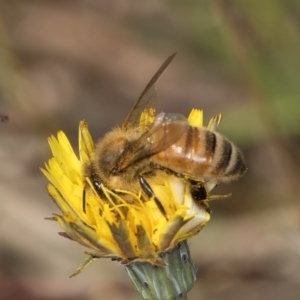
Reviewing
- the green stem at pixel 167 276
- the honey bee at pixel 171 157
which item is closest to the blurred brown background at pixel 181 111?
the honey bee at pixel 171 157

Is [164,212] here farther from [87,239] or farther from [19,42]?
[19,42]

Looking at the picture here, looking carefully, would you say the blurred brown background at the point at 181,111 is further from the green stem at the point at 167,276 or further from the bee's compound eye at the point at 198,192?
the green stem at the point at 167,276

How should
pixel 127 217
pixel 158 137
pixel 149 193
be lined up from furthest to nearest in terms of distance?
pixel 127 217 → pixel 149 193 → pixel 158 137

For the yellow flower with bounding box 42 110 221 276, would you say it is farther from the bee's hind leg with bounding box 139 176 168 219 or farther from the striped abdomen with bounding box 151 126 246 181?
the striped abdomen with bounding box 151 126 246 181

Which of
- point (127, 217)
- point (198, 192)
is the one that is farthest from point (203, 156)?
point (127, 217)

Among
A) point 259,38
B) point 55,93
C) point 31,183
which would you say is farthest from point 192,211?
point 55,93

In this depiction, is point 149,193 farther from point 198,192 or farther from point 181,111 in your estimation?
point 181,111

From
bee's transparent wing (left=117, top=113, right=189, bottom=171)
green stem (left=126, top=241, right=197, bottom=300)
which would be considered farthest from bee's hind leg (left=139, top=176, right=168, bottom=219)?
green stem (left=126, top=241, right=197, bottom=300)

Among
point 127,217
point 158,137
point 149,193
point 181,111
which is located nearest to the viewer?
point 158,137
